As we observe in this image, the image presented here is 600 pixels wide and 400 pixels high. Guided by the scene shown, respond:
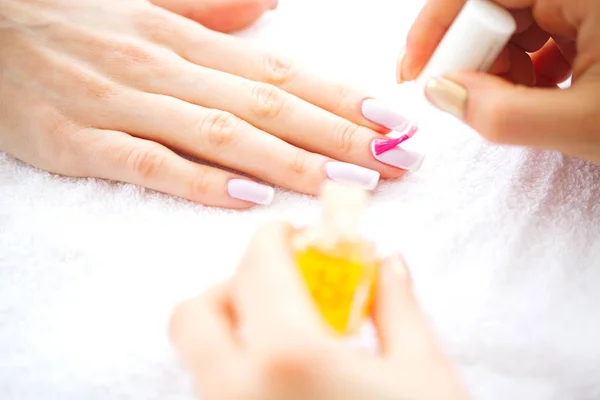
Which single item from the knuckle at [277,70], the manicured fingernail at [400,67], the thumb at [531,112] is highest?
the thumb at [531,112]

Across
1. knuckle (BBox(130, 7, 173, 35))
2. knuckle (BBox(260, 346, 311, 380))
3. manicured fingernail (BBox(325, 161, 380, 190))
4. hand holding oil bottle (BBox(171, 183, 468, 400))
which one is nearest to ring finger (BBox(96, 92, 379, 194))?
manicured fingernail (BBox(325, 161, 380, 190))

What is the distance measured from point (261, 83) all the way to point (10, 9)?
0.42 metres

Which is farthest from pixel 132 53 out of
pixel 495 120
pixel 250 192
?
pixel 495 120

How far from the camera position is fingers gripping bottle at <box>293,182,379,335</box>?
1.30 ft

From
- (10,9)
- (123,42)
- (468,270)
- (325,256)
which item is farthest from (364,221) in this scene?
(10,9)

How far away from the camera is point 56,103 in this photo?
2.61ft

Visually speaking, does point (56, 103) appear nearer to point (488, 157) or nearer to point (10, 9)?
point (10, 9)

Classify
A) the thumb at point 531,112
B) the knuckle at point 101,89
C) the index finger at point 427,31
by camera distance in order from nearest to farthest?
the thumb at point 531,112
the index finger at point 427,31
the knuckle at point 101,89

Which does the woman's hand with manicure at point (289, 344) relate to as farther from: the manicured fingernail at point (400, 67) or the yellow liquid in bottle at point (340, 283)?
the manicured fingernail at point (400, 67)

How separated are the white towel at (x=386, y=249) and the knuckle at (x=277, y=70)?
17cm

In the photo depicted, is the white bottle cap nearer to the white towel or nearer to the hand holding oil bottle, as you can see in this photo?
the white towel

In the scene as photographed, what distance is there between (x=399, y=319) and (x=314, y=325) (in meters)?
0.08

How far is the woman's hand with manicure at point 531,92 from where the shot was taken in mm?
531

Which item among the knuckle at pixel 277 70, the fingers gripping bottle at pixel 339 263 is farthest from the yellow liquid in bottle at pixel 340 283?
the knuckle at pixel 277 70
